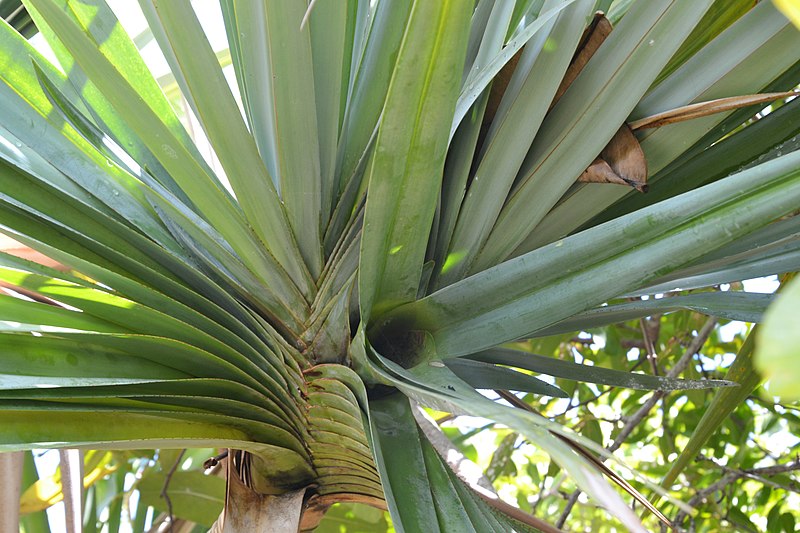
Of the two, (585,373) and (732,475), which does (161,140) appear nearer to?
(585,373)

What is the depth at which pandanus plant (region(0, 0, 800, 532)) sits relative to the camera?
57 cm

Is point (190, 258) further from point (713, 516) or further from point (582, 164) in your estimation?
point (713, 516)

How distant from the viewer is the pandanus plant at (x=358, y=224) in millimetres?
569

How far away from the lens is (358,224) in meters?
0.72

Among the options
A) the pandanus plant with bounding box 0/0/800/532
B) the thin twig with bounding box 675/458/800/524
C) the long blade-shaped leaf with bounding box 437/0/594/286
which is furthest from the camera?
the thin twig with bounding box 675/458/800/524

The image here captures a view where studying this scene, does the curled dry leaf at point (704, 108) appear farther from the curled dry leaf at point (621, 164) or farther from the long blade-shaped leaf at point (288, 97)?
the long blade-shaped leaf at point (288, 97)

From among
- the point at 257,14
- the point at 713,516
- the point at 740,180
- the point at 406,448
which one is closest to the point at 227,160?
the point at 257,14

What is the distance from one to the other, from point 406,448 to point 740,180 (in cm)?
31

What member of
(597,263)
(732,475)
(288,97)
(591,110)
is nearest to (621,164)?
(591,110)

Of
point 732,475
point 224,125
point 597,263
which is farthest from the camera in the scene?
point 732,475

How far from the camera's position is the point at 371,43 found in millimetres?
768

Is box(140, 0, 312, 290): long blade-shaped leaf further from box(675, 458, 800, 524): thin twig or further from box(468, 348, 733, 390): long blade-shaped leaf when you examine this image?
box(675, 458, 800, 524): thin twig

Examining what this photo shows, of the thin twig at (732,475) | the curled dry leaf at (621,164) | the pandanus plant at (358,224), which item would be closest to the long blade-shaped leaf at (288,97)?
the pandanus plant at (358,224)

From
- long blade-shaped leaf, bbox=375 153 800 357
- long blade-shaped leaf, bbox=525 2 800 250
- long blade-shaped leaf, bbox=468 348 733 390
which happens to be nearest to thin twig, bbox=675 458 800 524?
long blade-shaped leaf, bbox=468 348 733 390
